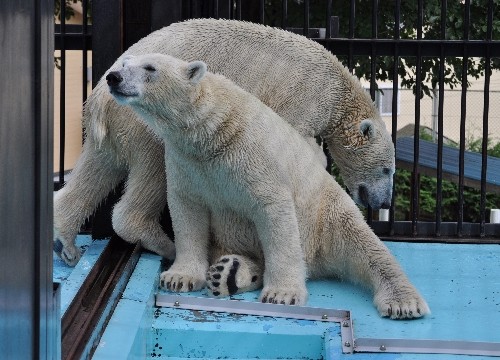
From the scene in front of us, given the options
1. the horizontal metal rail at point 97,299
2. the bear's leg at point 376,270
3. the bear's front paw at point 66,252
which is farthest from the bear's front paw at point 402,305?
the bear's front paw at point 66,252

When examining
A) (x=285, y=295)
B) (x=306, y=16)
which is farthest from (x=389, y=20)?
(x=285, y=295)

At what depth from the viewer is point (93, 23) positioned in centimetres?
462

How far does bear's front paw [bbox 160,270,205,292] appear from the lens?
388 cm

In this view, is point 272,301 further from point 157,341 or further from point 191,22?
point 191,22

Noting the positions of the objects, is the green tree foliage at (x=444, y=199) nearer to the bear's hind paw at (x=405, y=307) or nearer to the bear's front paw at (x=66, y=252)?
the bear's front paw at (x=66, y=252)

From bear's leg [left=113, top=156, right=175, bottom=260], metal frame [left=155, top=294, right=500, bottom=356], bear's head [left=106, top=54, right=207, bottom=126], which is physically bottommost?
metal frame [left=155, top=294, right=500, bottom=356]

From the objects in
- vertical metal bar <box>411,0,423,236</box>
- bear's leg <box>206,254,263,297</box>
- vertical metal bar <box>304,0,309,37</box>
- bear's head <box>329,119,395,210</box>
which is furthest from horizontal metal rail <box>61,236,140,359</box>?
vertical metal bar <box>411,0,423,236</box>

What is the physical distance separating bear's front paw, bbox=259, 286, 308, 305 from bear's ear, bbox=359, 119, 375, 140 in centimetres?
107

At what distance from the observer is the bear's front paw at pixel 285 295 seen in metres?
3.68

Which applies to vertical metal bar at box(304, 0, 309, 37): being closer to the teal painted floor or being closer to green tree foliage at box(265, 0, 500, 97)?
the teal painted floor

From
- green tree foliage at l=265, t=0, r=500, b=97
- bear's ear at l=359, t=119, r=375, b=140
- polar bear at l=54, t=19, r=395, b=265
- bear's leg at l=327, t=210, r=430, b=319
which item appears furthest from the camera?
green tree foliage at l=265, t=0, r=500, b=97

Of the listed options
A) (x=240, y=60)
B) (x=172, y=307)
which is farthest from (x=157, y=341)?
(x=240, y=60)

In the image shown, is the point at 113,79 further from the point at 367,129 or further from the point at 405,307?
the point at 367,129

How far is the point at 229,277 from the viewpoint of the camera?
151 inches
